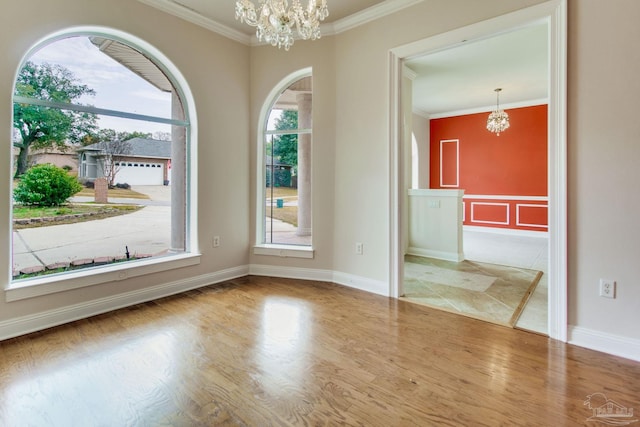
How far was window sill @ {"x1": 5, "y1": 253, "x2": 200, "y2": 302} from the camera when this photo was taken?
245cm

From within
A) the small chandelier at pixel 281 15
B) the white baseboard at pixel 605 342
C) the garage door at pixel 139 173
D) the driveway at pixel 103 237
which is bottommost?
the white baseboard at pixel 605 342

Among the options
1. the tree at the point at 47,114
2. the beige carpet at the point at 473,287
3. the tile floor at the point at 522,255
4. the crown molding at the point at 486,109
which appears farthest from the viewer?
the crown molding at the point at 486,109

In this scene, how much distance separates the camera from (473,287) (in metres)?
3.63

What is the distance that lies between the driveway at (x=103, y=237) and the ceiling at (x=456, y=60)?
2.01 metres

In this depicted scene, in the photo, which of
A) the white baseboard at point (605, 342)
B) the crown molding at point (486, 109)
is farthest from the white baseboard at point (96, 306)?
the crown molding at point (486, 109)

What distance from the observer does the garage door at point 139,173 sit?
320cm

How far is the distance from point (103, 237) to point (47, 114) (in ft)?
3.86

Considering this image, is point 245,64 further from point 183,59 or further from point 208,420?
point 208,420

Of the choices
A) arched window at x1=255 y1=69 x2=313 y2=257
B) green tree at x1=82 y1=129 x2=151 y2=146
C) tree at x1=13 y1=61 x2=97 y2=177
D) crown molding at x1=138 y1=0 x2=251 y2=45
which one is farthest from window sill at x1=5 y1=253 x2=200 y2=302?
crown molding at x1=138 y1=0 x2=251 y2=45

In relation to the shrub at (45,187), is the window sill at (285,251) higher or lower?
lower

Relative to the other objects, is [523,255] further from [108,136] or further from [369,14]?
[108,136]

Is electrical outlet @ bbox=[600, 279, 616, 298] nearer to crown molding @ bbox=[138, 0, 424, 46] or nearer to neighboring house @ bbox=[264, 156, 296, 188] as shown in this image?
crown molding @ bbox=[138, 0, 424, 46]

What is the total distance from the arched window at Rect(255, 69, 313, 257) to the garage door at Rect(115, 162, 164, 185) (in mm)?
1216

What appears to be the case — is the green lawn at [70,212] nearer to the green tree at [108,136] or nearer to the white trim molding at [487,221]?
the green tree at [108,136]
